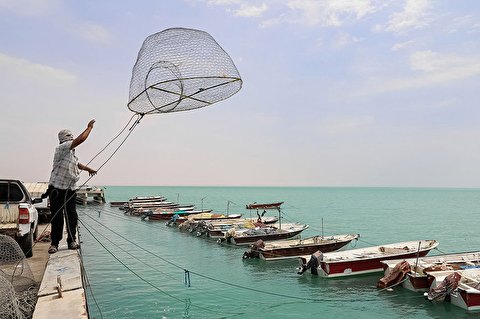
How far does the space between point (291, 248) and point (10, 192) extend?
1626 cm

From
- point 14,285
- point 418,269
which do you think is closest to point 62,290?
point 14,285

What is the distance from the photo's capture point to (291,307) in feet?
46.2

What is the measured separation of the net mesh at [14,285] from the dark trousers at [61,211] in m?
0.88

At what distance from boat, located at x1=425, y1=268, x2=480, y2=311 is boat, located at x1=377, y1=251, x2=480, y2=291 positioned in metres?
0.58

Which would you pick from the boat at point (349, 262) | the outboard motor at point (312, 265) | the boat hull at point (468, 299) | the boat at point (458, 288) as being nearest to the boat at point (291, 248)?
the boat at point (349, 262)

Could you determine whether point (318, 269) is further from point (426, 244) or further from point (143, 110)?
point (143, 110)

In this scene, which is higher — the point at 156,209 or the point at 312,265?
the point at 156,209

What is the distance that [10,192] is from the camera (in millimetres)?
8102

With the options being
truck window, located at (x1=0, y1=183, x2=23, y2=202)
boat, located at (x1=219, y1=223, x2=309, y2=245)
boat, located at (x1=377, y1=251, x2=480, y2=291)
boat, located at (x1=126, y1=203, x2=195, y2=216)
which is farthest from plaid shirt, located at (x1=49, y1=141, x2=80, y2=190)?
boat, located at (x1=126, y1=203, x2=195, y2=216)

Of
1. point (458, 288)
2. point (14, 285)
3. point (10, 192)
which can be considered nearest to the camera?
point (14, 285)

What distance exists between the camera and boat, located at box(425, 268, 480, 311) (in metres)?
12.9

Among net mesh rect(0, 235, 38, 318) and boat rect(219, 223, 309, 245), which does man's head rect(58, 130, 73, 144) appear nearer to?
net mesh rect(0, 235, 38, 318)

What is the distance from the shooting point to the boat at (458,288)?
12.9 metres

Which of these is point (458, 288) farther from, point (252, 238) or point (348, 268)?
point (252, 238)
